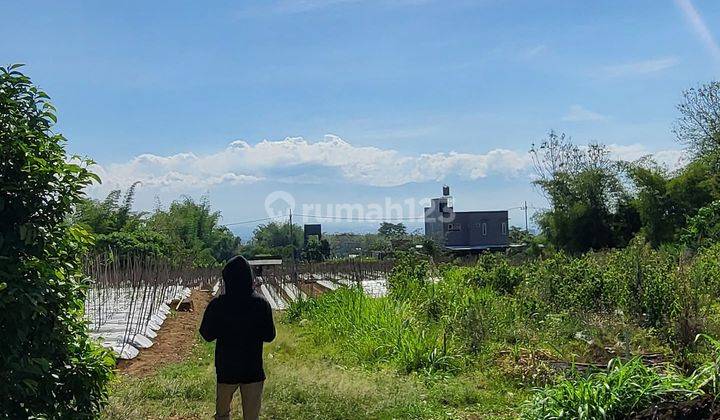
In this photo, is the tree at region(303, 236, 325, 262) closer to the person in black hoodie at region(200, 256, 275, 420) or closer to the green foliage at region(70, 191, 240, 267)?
the green foliage at region(70, 191, 240, 267)

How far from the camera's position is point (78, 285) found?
3.37 meters

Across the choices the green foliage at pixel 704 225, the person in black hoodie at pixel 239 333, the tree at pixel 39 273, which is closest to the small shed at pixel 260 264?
the green foliage at pixel 704 225

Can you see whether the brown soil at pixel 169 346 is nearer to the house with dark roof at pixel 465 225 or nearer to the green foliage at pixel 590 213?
the green foliage at pixel 590 213

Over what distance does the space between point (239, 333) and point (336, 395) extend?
180cm

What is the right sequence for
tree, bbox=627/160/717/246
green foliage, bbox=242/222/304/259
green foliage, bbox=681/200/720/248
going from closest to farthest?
green foliage, bbox=681/200/720/248, tree, bbox=627/160/717/246, green foliage, bbox=242/222/304/259

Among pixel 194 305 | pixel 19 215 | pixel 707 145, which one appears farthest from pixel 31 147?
pixel 707 145

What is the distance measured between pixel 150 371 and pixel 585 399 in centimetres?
572

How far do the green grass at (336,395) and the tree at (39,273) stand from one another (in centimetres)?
181

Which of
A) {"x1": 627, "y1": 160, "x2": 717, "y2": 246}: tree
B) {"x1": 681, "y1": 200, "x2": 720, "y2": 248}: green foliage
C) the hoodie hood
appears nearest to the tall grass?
the hoodie hood

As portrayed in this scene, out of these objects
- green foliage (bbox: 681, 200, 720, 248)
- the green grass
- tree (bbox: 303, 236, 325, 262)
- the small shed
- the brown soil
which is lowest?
the brown soil

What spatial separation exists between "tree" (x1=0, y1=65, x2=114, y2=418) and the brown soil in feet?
16.0

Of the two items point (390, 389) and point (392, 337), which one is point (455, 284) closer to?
point (392, 337)

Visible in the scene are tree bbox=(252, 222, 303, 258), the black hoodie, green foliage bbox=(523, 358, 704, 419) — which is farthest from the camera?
tree bbox=(252, 222, 303, 258)

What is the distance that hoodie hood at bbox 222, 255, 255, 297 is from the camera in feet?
14.9
